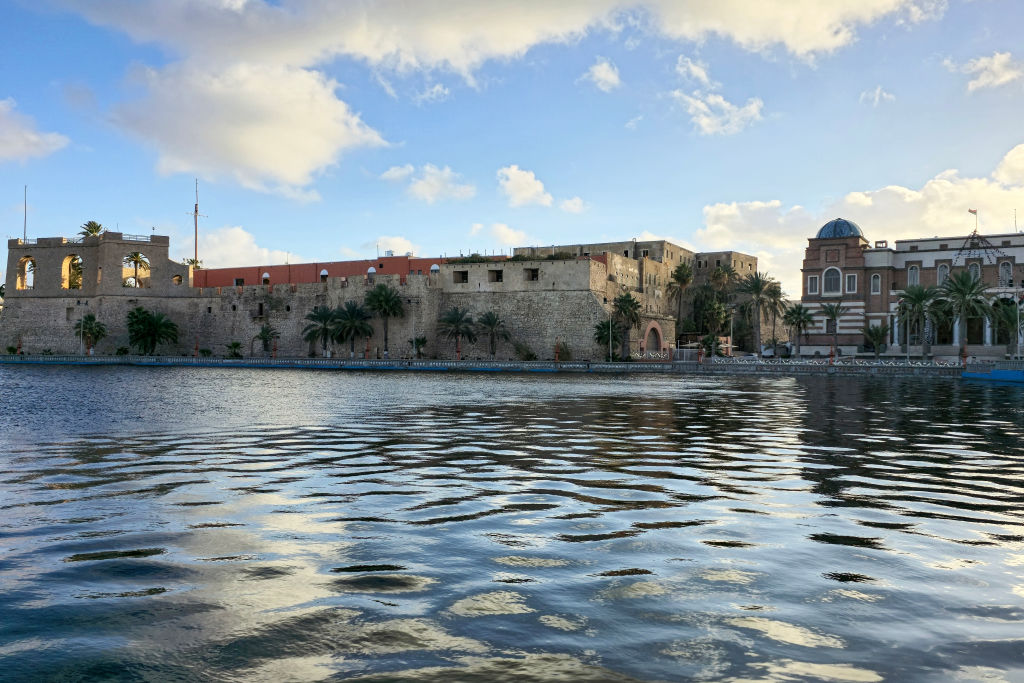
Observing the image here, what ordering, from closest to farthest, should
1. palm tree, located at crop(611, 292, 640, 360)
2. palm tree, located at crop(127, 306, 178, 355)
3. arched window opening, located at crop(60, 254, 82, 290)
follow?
palm tree, located at crop(611, 292, 640, 360) < palm tree, located at crop(127, 306, 178, 355) < arched window opening, located at crop(60, 254, 82, 290)

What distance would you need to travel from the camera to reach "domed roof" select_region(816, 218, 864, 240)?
3014 inches

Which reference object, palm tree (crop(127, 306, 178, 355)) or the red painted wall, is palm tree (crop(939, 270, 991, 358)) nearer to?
the red painted wall

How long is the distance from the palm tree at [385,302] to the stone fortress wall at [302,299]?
1.74 m

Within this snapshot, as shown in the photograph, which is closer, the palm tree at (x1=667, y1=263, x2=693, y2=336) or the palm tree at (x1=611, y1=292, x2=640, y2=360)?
the palm tree at (x1=611, y1=292, x2=640, y2=360)

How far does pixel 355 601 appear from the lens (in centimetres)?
538

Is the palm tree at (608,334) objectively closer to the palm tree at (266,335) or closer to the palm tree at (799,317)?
the palm tree at (799,317)

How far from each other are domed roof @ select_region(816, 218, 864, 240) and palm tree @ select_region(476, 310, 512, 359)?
3480 cm

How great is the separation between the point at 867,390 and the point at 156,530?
36.5 m

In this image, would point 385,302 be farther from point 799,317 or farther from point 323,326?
point 799,317

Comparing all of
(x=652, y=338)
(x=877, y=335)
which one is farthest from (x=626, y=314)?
(x=877, y=335)

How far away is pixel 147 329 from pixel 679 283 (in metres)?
62.0

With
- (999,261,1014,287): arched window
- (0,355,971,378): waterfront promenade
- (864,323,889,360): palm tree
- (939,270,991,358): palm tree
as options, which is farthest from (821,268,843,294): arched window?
(939,270,991,358): palm tree

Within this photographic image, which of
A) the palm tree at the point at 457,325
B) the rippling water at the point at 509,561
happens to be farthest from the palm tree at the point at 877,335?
the rippling water at the point at 509,561

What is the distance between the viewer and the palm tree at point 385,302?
73875 mm
